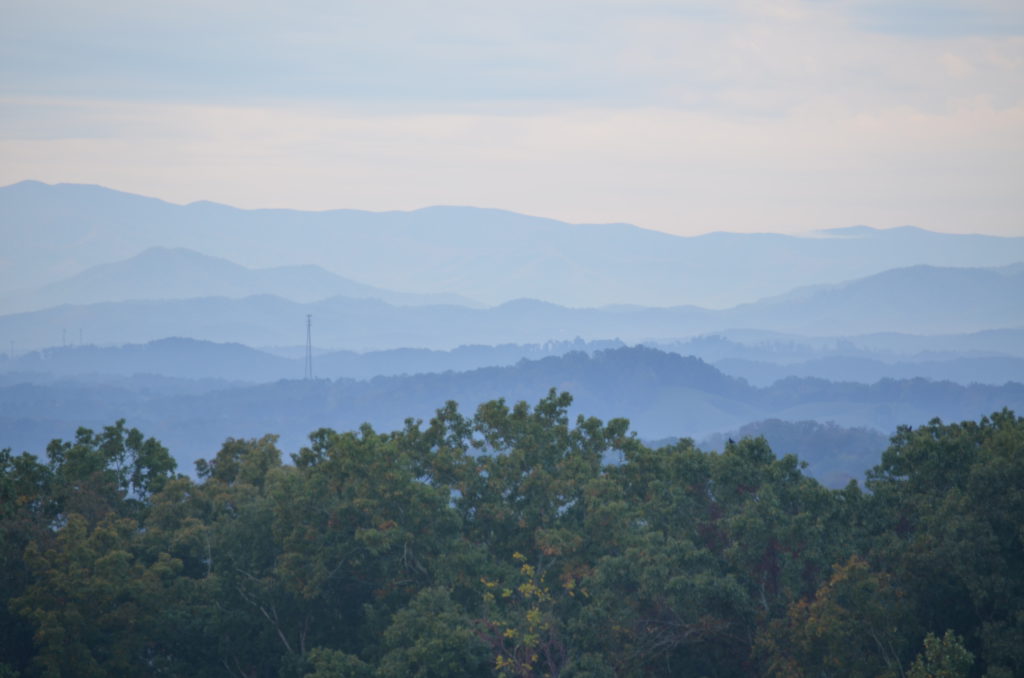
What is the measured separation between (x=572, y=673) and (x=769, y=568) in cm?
463

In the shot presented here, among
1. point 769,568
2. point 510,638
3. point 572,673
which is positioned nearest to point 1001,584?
point 769,568

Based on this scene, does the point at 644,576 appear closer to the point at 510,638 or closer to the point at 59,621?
the point at 510,638

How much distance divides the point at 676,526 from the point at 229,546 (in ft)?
35.5

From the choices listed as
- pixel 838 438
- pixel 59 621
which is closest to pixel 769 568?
pixel 59 621

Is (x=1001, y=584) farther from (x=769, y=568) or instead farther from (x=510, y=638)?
(x=510, y=638)

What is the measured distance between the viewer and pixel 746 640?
2231cm

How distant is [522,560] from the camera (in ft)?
83.1

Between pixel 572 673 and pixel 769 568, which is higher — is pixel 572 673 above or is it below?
below

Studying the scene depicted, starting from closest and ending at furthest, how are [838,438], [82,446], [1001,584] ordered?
1. [1001,584]
2. [82,446]
3. [838,438]

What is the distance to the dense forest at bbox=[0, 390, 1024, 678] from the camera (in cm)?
1998

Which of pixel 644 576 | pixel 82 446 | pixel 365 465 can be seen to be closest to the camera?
pixel 644 576

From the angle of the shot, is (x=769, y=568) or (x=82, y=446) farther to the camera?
(x=82, y=446)

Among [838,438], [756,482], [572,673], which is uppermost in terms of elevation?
[756,482]

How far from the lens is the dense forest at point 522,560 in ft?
65.6
